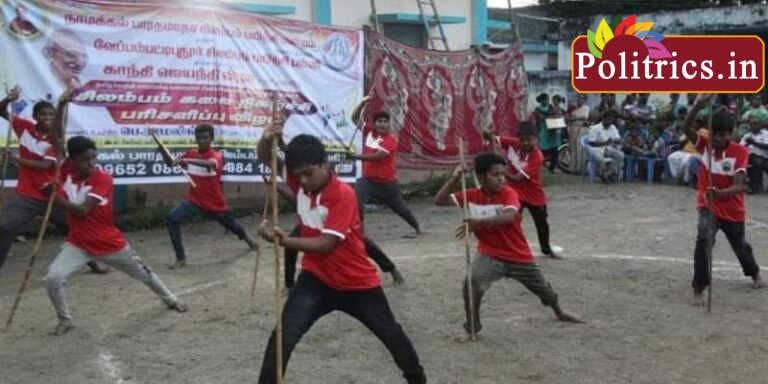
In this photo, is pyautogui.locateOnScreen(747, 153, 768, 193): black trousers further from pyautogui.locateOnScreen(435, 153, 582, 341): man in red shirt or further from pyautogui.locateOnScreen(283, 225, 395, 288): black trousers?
pyautogui.locateOnScreen(435, 153, 582, 341): man in red shirt

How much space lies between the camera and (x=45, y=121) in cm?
820

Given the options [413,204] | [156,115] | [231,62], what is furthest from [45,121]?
[413,204]

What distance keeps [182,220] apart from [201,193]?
0.35 meters

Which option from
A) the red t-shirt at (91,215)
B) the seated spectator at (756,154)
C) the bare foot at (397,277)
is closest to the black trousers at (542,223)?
the bare foot at (397,277)

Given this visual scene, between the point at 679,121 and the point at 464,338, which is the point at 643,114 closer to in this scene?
the point at 679,121

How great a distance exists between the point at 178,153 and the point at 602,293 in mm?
5916

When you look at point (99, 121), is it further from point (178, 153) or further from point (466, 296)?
point (466, 296)

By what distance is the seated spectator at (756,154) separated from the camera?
15828 mm

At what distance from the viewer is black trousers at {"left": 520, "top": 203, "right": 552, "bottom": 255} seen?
9602mm

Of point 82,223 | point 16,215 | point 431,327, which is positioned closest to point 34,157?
point 16,215

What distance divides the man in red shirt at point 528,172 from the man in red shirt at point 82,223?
413 cm

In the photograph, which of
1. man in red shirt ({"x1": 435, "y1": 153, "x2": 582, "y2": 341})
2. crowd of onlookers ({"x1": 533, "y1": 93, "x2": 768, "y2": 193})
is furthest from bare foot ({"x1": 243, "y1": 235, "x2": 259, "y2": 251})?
crowd of onlookers ({"x1": 533, "y1": 93, "x2": 768, "y2": 193})

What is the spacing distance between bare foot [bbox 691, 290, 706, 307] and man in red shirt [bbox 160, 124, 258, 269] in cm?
480

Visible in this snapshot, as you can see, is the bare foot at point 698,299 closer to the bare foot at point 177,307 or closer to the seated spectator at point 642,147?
the bare foot at point 177,307
